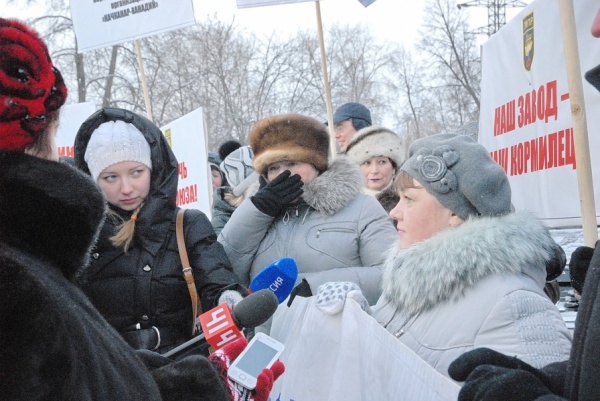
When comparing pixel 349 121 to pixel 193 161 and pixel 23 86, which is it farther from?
pixel 23 86

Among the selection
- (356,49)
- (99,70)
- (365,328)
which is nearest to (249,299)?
(365,328)

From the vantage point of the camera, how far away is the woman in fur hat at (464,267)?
85.1 inches

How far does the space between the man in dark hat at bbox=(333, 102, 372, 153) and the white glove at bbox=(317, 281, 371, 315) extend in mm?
4260

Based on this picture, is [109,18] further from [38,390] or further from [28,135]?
[38,390]

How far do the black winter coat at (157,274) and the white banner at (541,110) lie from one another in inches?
70.2

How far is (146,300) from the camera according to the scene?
9.82 feet

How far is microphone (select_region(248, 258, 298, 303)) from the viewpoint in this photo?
2.50 metres

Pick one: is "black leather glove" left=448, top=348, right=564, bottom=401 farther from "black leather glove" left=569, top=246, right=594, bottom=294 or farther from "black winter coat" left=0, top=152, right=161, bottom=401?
"black winter coat" left=0, top=152, right=161, bottom=401

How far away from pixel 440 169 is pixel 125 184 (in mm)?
1415

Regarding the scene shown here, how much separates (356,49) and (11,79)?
29081 millimetres

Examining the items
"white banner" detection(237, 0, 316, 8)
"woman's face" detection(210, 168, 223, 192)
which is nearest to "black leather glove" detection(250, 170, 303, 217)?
"white banner" detection(237, 0, 316, 8)

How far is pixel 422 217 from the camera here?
2.66m

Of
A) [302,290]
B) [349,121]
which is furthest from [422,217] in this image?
[349,121]

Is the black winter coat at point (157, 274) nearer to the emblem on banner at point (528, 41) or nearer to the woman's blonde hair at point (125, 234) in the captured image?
the woman's blonde hair at point (125, 234)
